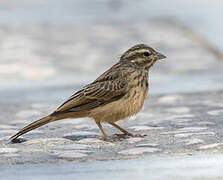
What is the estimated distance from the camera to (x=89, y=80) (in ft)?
36.3

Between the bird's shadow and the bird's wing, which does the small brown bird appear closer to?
the bird's wing

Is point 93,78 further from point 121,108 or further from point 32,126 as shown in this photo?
point 32,126

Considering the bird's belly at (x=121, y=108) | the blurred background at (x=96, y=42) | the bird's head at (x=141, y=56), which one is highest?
the blurred background at (x=96, y=42)

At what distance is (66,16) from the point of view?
17.1 m

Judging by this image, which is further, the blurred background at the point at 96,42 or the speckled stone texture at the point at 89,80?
the blurred background at the point at 96,42

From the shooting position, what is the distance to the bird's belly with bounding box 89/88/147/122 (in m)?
6.98

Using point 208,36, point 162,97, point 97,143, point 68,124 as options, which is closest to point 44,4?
point 208,36

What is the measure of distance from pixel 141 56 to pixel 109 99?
2.61 feet

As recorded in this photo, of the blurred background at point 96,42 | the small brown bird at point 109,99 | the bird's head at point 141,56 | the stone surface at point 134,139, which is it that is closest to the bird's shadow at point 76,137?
the stone surface at point 134,139

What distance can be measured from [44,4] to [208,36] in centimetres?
643

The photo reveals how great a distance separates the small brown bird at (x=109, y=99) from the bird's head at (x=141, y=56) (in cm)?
16

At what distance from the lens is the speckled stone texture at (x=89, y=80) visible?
6.36m

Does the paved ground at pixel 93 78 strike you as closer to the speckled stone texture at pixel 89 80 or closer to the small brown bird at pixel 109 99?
the speckled stone texture at pixel 89 80

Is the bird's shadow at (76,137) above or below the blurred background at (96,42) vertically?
below
